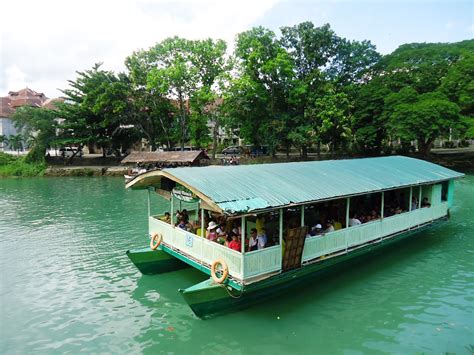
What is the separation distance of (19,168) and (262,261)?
38.7m

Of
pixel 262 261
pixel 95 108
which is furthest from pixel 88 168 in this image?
pixel 262 261

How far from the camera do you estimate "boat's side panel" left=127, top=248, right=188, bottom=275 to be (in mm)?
10266

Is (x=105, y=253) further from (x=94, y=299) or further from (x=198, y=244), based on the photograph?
(x=198, y=244)

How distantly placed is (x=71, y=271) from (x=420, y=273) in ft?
34.6

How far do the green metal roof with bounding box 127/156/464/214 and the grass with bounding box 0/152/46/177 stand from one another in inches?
1367

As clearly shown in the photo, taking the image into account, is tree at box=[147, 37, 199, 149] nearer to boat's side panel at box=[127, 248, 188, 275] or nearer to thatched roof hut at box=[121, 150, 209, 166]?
thatched roof hut at box=[121, 150, 209, 166]

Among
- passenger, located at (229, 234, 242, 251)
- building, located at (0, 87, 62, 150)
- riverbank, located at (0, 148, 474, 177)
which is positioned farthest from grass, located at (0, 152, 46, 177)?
passenger, located at (229, 234, 242, 251)

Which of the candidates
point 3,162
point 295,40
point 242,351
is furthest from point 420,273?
point 3,162

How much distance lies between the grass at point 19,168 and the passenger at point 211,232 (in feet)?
114

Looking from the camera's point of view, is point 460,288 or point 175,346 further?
point 460,288

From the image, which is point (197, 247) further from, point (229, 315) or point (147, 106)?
point (147, 106)

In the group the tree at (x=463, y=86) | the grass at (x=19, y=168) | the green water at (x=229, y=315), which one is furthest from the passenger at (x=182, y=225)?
the grass at (x=19, y=168)

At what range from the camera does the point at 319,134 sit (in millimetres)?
37625

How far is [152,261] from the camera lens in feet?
34.4
